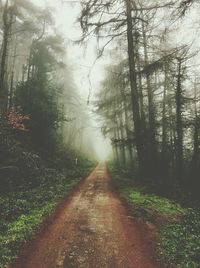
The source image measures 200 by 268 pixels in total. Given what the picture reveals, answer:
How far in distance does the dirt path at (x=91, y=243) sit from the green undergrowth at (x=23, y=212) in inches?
12.7

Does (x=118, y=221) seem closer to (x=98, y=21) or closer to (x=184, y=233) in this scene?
(x=184, y=233)

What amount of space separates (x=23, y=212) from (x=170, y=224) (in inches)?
187

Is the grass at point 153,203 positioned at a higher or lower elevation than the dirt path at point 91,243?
higher

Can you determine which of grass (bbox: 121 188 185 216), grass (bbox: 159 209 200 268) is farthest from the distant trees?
grass (bbox: 159 209 200 268)

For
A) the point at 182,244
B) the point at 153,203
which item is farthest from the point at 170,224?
the point at 153,203

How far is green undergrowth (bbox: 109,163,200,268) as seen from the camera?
6207mm

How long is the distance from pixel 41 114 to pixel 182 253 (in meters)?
17.5

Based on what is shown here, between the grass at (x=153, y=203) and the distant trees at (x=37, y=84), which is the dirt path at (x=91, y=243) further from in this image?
the distant trees at (x=37, y=84)

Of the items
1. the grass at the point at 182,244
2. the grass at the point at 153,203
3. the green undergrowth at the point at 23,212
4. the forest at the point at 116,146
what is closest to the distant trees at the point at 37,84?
the forest at the point at 116,146

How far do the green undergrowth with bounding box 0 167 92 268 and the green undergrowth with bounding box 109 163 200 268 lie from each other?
2.97 meters

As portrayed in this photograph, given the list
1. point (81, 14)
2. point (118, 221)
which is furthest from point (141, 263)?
point (81, 14)

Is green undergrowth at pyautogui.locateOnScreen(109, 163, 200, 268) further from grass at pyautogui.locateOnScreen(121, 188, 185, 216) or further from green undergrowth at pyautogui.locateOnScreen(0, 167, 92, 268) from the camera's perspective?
green undergrowth at pyautogui.locateOnScreen(0, 167, 92, 268)

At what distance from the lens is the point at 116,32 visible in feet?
53.4

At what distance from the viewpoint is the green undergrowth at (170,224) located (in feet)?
20.4
